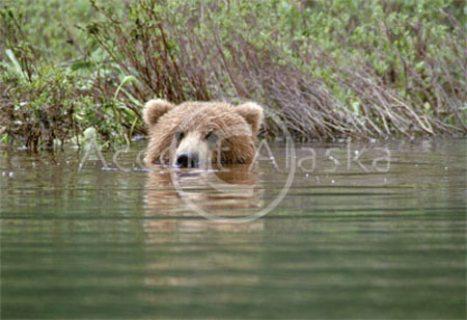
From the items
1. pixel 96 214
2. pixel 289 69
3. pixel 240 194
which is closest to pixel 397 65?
pixel 289 69

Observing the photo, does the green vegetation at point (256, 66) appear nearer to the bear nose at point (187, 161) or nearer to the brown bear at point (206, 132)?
the brown bear at point (206, 132)

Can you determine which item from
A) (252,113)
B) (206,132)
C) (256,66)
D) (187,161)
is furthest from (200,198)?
(256,66)

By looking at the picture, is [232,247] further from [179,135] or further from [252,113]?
[252,113]

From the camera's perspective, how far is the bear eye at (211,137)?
392 inches

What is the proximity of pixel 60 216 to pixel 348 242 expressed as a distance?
169 cm

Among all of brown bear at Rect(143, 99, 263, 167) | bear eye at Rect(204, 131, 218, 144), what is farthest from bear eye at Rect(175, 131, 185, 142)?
bear eye at Rect(204, 131, 218, 144)

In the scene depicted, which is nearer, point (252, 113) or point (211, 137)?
point (211, 137)

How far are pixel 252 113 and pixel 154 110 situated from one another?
888mm

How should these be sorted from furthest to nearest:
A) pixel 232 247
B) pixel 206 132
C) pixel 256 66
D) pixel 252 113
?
pixel 256 66
pixel 252 113
pixel 206 132
pixel 232 247

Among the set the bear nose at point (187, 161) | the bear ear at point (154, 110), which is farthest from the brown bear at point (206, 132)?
the bear nose at point (187, 161)

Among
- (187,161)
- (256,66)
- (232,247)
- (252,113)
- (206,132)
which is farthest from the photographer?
(256,66)

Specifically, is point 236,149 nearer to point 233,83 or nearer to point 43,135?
point 43,135

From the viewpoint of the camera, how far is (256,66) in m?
13.3

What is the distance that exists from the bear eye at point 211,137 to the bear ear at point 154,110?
2.11ft
